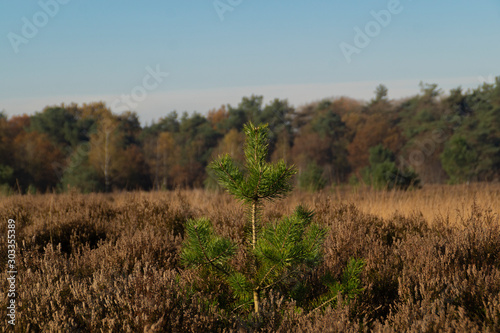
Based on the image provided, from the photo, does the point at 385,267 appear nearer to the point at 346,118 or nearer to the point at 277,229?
the point at 277,229

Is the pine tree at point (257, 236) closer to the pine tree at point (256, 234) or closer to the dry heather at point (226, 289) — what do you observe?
the pine tree at point (256, 234)

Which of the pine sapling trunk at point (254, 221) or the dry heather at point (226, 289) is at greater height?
the pine sapling trunk at point (254, 221)

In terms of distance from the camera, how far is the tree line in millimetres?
36781

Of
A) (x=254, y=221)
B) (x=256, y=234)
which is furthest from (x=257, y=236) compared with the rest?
(x=254, y=221)

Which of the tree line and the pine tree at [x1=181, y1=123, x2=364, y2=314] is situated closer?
the pine tree at [x1=181, y1=123, x2=364, y2=314]

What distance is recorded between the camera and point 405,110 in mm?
52875

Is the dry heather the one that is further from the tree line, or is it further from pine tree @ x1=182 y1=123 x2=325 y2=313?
the tree line

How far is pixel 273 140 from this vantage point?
1884 inches

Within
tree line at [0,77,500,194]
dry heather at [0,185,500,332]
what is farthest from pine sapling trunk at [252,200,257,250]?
tree line at [0,77,500,194]

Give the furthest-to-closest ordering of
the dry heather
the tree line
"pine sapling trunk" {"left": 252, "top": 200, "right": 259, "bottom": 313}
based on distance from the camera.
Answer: the tree line → "pine sapling trunk" {"left": 252, "top": 200, "right": 259, "bottom": 313} → the dry heather

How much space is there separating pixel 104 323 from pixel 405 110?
54.6m

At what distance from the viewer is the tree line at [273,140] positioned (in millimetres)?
36781

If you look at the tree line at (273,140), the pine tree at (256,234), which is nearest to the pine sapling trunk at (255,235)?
the pine tree at (256,234)

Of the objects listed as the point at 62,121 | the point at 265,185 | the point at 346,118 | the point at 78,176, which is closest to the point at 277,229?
the point at 265,185
